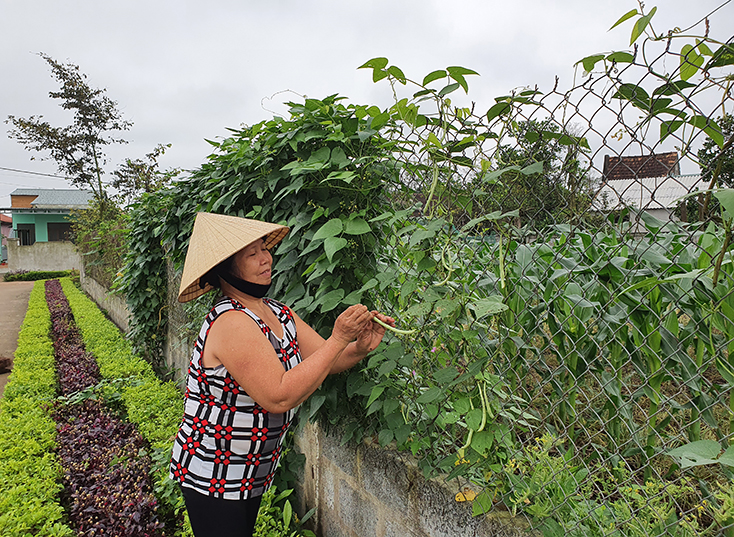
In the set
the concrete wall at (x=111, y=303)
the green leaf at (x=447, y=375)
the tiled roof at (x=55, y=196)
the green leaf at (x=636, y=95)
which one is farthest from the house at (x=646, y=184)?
the tiled roof at (x=55, y=196)

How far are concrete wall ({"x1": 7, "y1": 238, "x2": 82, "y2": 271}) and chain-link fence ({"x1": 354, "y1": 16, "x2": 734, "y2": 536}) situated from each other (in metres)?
27.4

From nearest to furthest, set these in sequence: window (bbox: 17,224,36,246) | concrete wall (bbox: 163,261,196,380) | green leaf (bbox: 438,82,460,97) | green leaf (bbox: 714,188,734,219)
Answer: green leaf (bbox: 714,188,734,219) < green leaf (bbox: 438,82,460,97) < concrete wall (bbox: 163,261,196,380) < window (bbox: 17,224,36,246)

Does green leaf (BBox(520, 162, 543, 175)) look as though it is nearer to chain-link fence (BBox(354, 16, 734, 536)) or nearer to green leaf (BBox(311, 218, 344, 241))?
chain-link fence (BBox(354, 16, 734, 536))

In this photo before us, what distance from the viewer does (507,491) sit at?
138 cm

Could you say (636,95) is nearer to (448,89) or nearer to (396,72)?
(448,89)

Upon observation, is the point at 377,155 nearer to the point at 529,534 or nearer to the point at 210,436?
Result: the point at 210,436

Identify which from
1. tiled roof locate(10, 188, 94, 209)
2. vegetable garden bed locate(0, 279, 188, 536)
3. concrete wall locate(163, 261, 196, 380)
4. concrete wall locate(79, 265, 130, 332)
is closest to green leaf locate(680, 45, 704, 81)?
vegetable garden bed locate(0, 279, 188, 536)

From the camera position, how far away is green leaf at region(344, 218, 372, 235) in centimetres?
165

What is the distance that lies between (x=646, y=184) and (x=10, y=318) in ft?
44.2

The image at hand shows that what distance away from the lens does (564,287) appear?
1180 mm

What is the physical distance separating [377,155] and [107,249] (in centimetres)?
881

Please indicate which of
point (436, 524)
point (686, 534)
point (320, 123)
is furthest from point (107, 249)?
point (686, 534)

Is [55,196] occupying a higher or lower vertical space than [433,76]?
higher

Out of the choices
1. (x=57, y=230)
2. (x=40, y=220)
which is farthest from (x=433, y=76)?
(x=40, y=220)
